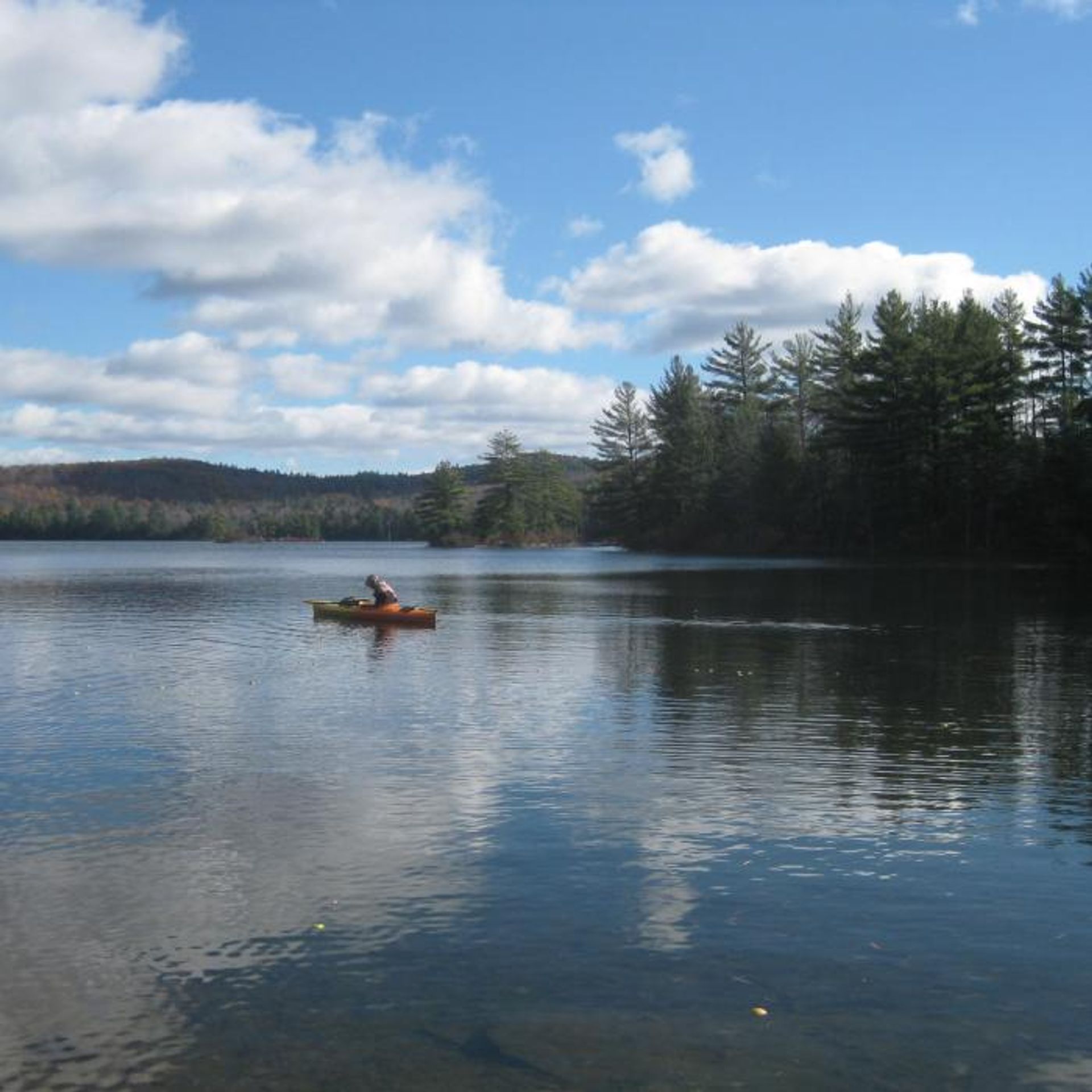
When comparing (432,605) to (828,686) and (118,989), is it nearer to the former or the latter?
(828,686)

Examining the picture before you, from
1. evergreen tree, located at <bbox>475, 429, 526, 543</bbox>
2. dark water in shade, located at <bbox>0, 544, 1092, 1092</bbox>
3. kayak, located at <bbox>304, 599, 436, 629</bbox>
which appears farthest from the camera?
evergreen tree, located at <bbox>475, 429, 526, 543</bbox>

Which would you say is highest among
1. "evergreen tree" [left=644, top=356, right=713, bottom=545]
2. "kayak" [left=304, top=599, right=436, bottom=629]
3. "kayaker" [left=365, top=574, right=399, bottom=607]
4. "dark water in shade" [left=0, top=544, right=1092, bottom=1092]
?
"evergreen tree" [left=644, top=356, right=713, bottom=545]

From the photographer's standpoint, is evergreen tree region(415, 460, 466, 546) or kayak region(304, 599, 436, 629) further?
evergreen tree region(415, 460, 466, 546)

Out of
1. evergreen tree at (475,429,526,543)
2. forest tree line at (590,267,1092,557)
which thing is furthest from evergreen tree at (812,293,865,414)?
evergreen tree at (475,429,526,543)

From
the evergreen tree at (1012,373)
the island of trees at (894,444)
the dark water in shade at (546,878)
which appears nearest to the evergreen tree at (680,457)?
the island of trees at (894,444)

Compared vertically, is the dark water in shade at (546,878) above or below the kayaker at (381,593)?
below

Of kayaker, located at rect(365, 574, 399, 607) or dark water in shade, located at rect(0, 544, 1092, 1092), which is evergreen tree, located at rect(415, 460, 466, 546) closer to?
kayaker, located at rect(365, 574, 399, 607)

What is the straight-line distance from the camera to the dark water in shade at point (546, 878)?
7590 millimetres

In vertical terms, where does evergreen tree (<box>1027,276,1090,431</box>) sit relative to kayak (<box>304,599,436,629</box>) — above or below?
above

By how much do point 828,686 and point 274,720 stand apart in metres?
11.1

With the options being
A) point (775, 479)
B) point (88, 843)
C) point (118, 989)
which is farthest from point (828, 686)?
point (775, 479)

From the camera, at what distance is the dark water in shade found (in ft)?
24.9

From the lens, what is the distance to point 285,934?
954 centimetres

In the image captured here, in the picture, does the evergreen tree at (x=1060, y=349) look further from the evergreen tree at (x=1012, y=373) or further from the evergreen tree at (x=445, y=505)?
the evergreen tree at (x=445, y=505)
